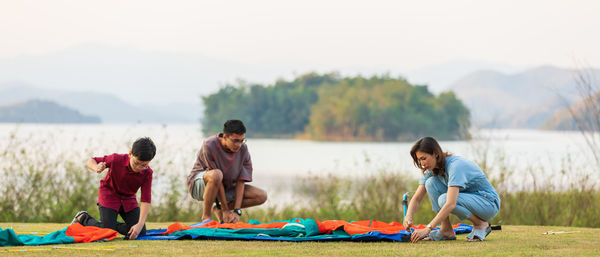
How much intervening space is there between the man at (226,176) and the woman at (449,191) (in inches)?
76.8

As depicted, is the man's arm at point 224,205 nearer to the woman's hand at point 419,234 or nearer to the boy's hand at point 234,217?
the boy's hand at point 234,217

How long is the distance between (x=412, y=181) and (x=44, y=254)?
21.6ft

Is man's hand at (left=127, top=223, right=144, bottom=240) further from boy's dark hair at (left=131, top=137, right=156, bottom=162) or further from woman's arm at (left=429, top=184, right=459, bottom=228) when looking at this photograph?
woman's arm at (left=429, top=184, right=459, bottom=228)

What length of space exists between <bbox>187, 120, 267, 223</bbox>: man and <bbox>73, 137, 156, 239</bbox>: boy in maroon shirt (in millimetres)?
839

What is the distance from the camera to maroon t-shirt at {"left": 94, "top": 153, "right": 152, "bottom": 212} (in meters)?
5.31

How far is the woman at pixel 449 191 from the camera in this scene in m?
4.68

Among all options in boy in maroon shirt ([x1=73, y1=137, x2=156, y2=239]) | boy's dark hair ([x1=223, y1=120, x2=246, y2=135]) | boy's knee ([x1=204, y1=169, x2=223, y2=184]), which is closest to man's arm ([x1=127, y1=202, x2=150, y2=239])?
boy in maroon shirt ([x1=73, y1=137, x2=156, y2=239])

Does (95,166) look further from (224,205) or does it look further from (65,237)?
(224,205)

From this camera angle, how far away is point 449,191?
15.4 ft

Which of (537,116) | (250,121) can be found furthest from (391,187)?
(250,121)

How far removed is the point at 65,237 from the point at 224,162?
5.97 feet

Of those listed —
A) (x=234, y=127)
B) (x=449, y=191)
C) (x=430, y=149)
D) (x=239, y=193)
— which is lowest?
(x=239, y=193)

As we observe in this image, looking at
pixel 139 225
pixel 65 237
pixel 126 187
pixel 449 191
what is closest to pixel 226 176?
pixel 126 187

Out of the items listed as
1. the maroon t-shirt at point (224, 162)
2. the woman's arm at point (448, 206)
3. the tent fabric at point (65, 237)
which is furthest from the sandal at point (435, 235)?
the tent fabric at point (65, 237)
